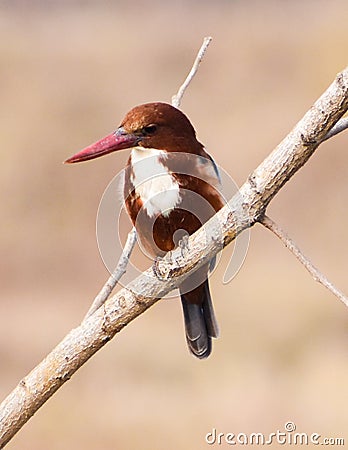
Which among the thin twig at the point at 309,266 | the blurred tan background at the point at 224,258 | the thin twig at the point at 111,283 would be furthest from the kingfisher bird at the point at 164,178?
the blurred tan background at the point at 224,258

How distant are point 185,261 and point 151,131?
35 cm

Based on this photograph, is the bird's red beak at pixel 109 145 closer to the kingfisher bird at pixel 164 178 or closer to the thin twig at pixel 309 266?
the kingfisher bird at pixel 164 178

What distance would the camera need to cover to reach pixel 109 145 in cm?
127

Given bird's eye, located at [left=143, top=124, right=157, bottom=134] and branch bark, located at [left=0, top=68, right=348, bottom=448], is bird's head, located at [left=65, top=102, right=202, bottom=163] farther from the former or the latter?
branch bark, located at [left=0, top=68, right=348, bottom=448]

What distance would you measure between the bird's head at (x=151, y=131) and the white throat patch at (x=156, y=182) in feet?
0.06

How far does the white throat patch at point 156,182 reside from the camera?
1354 mm

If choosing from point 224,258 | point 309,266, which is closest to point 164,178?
point 309,266

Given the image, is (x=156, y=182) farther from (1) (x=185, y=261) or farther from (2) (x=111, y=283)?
(1) (x=185, y=261)

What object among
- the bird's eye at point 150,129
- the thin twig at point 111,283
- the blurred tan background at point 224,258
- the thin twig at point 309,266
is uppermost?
the blurred tan background at point 224,258

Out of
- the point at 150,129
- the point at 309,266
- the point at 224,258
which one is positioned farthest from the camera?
the point at 224,258

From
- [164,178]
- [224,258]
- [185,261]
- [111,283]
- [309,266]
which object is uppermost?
[224,258]

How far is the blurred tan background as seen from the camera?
3928 millimetres

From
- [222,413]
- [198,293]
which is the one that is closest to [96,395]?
[222,413]

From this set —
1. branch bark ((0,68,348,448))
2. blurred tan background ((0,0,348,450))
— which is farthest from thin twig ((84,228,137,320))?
blurred tan background ((0,0,348,450))
